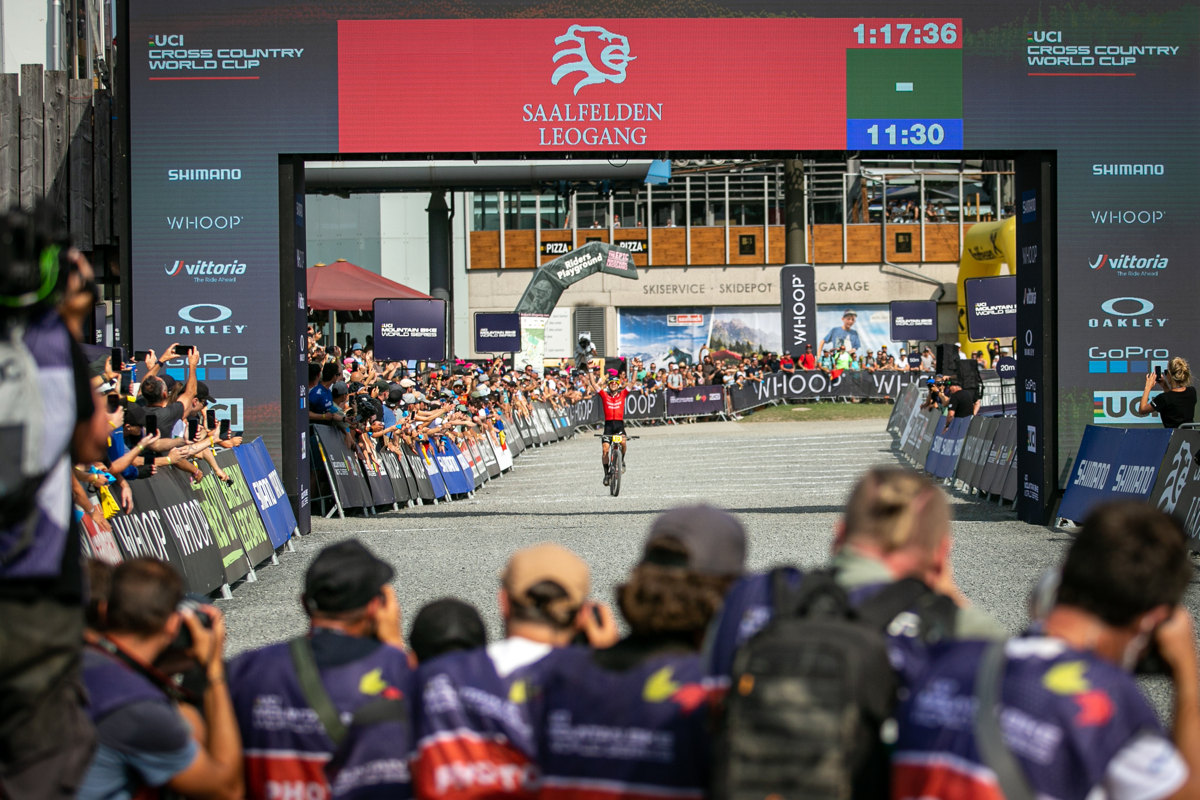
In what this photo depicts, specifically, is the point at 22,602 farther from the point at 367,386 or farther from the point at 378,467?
the point at 367,386

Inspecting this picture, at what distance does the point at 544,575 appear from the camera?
314 cm

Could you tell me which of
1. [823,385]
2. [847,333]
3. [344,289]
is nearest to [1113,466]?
[344,289]

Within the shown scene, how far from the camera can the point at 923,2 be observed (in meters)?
13.6

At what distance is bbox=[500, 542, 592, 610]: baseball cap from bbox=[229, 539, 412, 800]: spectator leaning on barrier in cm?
49

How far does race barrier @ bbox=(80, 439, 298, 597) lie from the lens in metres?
8.30

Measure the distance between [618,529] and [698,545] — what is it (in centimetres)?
1054

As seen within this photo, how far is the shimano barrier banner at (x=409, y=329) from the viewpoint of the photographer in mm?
19969

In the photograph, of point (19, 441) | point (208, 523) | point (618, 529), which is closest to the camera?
point (19, 441)

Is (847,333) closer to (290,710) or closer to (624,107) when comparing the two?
(624,107)

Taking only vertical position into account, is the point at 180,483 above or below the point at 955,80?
below

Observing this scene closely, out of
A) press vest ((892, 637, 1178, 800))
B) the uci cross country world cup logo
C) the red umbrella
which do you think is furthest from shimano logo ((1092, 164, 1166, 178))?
the red umbrella

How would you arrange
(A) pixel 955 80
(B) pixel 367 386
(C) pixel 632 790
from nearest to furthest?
(C) pixel 632 790 < (A) pixel 955 80 < (B) pixel 367 386

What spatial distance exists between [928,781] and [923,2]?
12609 mm

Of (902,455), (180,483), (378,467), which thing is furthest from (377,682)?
(902,455)
